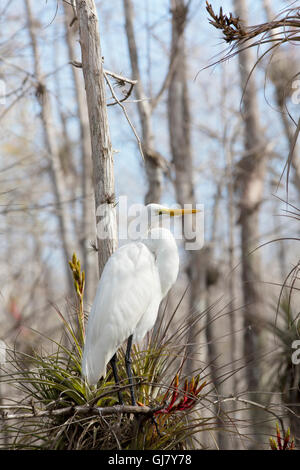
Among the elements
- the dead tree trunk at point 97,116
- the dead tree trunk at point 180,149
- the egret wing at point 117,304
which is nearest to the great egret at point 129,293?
the egret wing at point 117,304

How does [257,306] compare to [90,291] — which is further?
[90,291]

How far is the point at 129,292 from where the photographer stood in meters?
2.44

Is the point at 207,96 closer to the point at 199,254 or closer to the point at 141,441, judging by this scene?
the point at 199,254

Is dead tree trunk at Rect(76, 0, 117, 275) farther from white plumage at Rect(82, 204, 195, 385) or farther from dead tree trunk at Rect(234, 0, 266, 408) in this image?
dead tree trunk at Rect(234, 0, 266, 408)

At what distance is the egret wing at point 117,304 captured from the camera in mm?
2291

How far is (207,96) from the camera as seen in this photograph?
11.9m

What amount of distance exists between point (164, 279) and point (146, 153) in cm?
285

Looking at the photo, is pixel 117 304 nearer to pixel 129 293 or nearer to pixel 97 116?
pixel 129 293

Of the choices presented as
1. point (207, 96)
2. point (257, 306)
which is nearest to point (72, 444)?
point (257, 306)

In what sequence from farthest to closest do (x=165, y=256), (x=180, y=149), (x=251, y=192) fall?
1. (x=251, y=192)
2. (x=180, y=149)
3. (x=165, y=256)

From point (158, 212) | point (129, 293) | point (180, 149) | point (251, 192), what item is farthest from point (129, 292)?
point (251, 192)

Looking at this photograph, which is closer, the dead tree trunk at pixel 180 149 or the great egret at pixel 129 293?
the great egret at pixel 129 293

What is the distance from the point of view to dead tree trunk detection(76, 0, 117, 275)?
277 centimetres

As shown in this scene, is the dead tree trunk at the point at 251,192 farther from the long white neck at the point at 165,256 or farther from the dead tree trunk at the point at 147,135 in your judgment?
the long white neck at the point at 165,256
